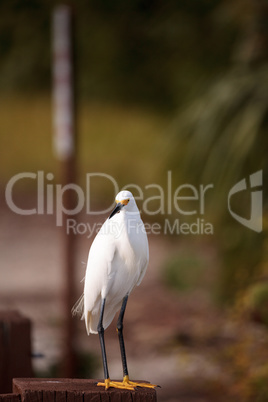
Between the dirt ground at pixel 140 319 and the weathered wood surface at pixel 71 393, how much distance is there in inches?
59.1

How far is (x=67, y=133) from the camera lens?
12.2 feet

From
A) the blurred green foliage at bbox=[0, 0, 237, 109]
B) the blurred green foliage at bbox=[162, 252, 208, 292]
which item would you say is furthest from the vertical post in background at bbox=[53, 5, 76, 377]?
the blurred green foliage at bbox=[0, 0, 237, 109]

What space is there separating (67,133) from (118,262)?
2.05 meters

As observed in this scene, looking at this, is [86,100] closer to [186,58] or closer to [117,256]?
[186,58]

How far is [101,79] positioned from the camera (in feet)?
24.2

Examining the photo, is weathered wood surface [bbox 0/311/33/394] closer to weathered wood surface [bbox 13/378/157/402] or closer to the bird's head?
weathered wood surface [bbox 13/378/157/402]

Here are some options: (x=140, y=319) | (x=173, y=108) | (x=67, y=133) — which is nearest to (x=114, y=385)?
(x=67, y=133)

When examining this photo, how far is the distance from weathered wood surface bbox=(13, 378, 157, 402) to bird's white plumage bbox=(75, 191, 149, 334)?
23 cm

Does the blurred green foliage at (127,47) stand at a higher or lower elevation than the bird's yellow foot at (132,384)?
higher

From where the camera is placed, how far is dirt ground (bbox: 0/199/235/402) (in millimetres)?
4156

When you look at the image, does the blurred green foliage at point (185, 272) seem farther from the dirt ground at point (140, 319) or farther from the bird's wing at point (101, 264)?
the bird's wing at point (101, 264)

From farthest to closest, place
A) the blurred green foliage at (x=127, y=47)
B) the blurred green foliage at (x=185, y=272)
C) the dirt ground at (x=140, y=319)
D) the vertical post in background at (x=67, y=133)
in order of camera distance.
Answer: the blurred green foliage at (x=127, y=47) < the blurred green foliage at (x=185, y=272) < the dirt ground at (x=140, y=319) < the vertical post in background at (x=67, y=133)

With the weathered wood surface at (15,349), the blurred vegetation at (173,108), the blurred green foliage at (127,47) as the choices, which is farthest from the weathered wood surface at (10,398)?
the blurred green foliage at (127,47)

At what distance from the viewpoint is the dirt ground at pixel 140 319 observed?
4.16m
